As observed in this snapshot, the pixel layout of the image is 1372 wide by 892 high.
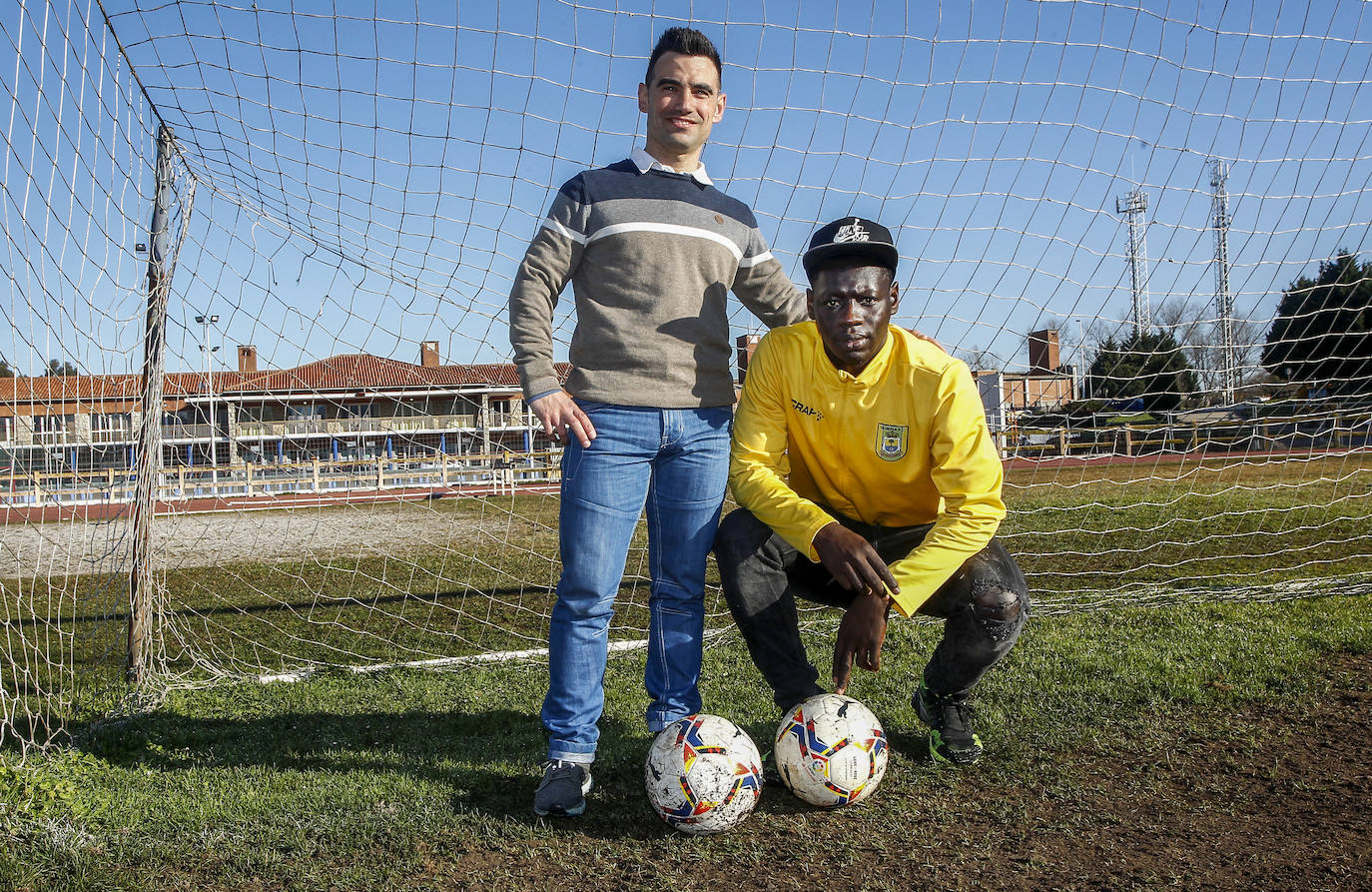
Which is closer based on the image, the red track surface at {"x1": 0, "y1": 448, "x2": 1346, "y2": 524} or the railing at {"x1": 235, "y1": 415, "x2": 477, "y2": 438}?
the red track surface at {"x1": 0, "y1": 448, "x2": 1346, "y2": 524}

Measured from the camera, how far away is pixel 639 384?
9.00 feet

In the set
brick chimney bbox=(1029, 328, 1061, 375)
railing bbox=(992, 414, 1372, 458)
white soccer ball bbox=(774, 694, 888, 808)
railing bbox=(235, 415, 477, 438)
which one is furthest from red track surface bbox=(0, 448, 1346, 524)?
white soccer ball bbox=(774, 694, 888, 808)

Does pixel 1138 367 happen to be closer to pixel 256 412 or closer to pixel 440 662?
pixel 440 662

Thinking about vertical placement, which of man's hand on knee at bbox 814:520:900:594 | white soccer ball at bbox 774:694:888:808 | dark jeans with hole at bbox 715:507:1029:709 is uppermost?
man's hand on knee at bbox 814:520:900:594

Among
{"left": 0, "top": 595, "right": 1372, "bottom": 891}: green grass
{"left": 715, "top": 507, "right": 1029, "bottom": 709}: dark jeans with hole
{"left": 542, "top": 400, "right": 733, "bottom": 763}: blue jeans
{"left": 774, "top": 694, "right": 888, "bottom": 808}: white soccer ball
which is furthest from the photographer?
{"left": 715, "top": 507, "right": 1029, "bottom": 709}: dark jeans with hole

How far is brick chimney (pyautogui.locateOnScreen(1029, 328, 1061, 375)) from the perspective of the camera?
5.49 metres

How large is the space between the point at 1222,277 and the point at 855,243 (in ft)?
12.5

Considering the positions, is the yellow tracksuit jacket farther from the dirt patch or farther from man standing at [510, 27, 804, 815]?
the dirt patch

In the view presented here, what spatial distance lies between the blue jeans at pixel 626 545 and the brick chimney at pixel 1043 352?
3.24 m

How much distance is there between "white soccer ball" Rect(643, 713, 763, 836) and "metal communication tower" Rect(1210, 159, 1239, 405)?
4.44m

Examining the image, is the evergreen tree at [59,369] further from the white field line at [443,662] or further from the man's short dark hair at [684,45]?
the man's short dark hair at [684,45]

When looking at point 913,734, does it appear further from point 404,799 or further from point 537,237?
point 537,237

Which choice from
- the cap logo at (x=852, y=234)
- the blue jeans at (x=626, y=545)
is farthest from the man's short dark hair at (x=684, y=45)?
the blue jeans at (x=626, y=545)

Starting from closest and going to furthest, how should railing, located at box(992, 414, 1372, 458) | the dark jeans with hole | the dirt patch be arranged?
1. the dark jeans with hole
2. railing, located at box(992, 414, 1372, 458)
3. the dirt patch
